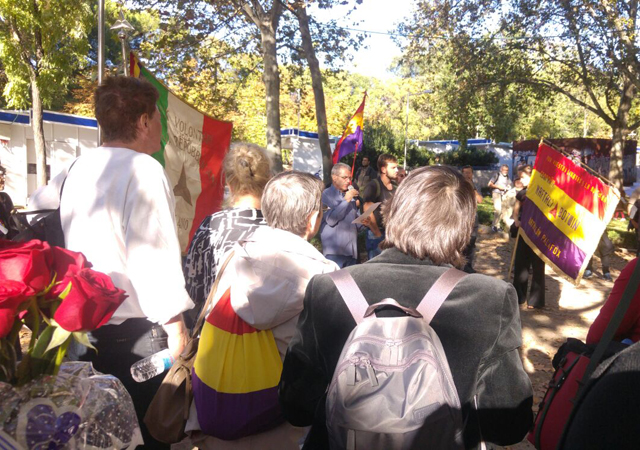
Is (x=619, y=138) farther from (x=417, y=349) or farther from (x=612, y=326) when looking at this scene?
(x=417, y=349)

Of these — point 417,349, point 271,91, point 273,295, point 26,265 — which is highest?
point 271,91

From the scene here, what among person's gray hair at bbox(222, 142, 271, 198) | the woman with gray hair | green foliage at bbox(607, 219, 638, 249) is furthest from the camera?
green foliage at bbox(607, 219, 638, 249)

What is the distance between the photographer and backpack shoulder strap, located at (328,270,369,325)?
1684mm

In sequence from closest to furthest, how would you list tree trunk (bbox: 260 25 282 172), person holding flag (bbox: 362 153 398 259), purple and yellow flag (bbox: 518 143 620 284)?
purple and yellow flag (bbox: 518 143 620 284)
person holding flag (bbox: 362 153 398 259)
tree trunk (bbox: 260 25 282 172)

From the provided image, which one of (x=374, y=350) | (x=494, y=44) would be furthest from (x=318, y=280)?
(x=494, y=44)

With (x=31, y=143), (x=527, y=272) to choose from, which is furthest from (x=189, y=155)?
(x=31, y=143)

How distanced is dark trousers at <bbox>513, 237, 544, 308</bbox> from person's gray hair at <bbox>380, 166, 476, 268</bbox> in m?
6.15

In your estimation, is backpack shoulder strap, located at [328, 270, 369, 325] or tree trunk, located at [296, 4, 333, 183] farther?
tree trunk, located at [296, 4, 333, 183]

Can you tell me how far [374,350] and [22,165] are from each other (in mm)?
25112

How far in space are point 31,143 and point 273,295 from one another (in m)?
25.1

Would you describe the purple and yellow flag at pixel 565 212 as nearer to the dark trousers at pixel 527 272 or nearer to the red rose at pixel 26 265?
the dark trousers at pixel 527 272

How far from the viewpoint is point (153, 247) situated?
213cm

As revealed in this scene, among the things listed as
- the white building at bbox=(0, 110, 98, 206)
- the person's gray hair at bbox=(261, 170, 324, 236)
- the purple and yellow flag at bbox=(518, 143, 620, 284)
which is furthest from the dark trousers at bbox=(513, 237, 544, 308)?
the white building at bbox=(0, 110, 98, 206)

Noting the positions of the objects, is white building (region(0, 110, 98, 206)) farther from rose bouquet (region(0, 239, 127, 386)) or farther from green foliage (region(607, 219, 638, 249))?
rose bouquet (region(0, 239, 127, 386))
